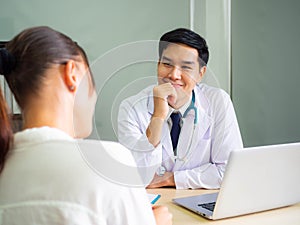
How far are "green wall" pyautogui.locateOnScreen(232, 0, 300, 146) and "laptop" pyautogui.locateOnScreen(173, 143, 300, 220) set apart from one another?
942 mm

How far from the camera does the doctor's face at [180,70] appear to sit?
155 centimetres

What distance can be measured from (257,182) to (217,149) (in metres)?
0.55

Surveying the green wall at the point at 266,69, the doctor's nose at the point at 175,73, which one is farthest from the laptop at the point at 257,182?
the green wall at the point at 266,69

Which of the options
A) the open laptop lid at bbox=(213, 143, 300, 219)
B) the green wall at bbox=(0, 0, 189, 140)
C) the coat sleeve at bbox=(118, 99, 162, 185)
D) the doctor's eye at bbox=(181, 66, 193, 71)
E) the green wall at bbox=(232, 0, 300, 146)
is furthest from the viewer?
the green wall at bbox=(0, 0, 189, 140)

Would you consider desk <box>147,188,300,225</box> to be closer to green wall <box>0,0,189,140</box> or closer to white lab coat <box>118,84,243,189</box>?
white lab coat <box>118,84,243,189</box>

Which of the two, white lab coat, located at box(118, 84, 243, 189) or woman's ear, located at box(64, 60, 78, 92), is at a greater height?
woman's ear, located at box(64, 60, 78, 92)

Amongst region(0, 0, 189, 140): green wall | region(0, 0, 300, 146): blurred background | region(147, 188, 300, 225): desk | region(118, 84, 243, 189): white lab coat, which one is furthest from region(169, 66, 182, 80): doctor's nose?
region(0, 0, 189, 140): green wall

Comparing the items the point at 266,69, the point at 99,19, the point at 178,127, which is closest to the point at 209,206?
the point at 178,127

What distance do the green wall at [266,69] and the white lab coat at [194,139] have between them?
51 centimetres

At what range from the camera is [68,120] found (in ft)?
2.59

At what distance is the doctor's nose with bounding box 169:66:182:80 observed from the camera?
1563 mm

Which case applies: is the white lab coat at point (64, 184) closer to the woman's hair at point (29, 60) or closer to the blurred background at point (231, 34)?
the woman's hair at point (29, 60)

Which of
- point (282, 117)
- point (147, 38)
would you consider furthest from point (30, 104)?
point (147, 38)

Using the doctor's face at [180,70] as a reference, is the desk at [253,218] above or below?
below
